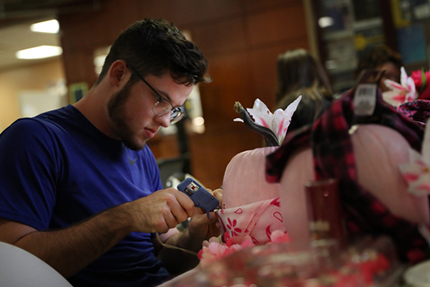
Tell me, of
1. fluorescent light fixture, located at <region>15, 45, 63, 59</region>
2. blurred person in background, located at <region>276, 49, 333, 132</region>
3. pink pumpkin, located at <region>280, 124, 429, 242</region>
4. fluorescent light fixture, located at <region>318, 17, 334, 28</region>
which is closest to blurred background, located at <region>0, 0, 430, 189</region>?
fluorescent light fixture, located at <region>318, 17, 334, 28</region>

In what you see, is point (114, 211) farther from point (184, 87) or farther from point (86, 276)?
point (184, 87)

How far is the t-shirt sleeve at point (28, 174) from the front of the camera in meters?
1.03

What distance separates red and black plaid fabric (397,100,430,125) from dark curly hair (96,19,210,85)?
70cm

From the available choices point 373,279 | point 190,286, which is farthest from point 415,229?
point 190,286

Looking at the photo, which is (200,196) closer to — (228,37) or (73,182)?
(73,182)

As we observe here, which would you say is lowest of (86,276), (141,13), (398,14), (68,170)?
(86,276)

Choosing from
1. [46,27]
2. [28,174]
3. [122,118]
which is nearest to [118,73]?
[122,118]

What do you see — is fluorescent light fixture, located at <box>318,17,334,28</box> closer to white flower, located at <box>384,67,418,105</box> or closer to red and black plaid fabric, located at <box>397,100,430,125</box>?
white flower, located at <box>384,67,418,105</box>

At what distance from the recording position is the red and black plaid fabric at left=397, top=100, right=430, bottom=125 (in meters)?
0.87

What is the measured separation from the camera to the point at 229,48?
5500 mm

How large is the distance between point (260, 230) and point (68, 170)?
68 cm

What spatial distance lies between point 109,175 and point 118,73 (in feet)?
1.21

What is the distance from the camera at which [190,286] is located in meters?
0.45

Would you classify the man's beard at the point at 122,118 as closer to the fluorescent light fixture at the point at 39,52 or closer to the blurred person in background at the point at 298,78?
the blurred person in background at the point at 298,78
